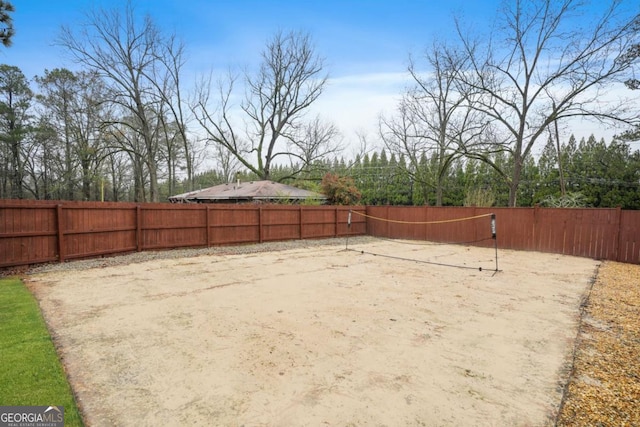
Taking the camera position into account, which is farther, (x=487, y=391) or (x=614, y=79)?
(x=614, y=79)

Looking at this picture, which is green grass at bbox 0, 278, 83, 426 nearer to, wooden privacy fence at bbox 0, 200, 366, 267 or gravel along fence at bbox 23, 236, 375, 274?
gravel along fence at bbox 23, 236, 375, 274

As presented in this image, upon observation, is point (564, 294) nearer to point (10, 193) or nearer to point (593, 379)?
point (593, 379)

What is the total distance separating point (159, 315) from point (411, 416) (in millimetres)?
3674

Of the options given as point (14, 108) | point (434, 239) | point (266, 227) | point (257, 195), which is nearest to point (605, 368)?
point (266, 227)

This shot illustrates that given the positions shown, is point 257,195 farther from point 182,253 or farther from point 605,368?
point 605,368

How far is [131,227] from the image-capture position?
977 cm

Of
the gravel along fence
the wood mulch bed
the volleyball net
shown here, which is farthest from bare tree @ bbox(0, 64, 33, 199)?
the wood mulch bed

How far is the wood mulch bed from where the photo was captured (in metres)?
2.47

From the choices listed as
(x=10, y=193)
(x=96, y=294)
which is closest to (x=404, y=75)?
(x=96, y=294)

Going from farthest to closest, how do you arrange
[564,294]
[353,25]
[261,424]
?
[353,25] → [564,294] → [261,424]

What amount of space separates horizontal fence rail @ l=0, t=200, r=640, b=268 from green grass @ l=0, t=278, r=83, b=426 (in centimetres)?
391

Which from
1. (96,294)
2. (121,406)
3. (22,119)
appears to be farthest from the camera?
(22,119)

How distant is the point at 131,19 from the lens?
19.7 m

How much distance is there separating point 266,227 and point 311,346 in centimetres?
1007
